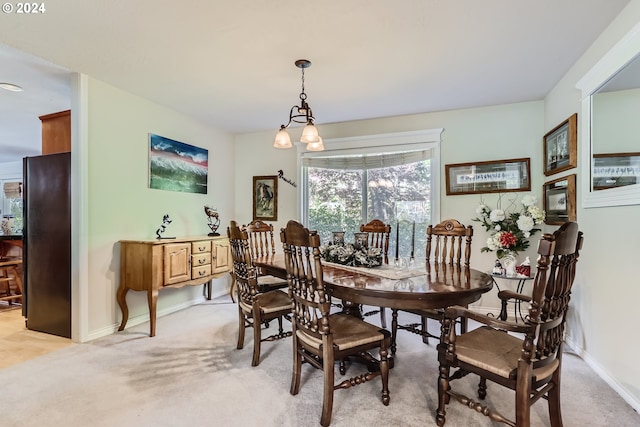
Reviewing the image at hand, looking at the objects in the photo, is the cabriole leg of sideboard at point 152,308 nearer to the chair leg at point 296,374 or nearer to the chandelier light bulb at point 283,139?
the chair leg at point 296,374

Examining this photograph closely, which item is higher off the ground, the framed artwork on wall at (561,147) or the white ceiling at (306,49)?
the white ceiling at (306,49)

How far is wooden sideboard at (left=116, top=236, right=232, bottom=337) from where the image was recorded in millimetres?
3082

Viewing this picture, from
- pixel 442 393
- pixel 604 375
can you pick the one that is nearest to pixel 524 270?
pixel 604 375

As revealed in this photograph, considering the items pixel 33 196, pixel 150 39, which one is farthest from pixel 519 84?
pixel 33 196

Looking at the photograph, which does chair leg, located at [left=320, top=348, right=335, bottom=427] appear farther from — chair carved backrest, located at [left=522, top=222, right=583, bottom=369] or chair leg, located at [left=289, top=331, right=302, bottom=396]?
chair carved backrest, located at [left=522, top=222, right=583, bottom=369]

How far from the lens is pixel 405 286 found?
1.85 m

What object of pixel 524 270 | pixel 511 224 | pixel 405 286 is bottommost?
pixel 524 270

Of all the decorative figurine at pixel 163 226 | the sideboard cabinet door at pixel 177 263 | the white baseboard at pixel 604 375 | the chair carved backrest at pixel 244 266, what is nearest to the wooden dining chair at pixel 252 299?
the chair carved backrest at pixel 244 266

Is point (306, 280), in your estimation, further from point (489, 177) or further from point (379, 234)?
point (489, 177)

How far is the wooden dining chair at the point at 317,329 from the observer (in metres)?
1.77

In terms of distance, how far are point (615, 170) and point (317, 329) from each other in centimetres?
231

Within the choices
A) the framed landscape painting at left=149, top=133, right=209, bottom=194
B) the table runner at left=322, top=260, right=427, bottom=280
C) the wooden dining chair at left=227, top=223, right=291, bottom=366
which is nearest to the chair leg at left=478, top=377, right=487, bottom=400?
the table runner at left=322, top=260, right=427, bottom=280

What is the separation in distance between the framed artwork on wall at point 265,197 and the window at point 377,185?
18.5 inches

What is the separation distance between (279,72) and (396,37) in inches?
42.2
